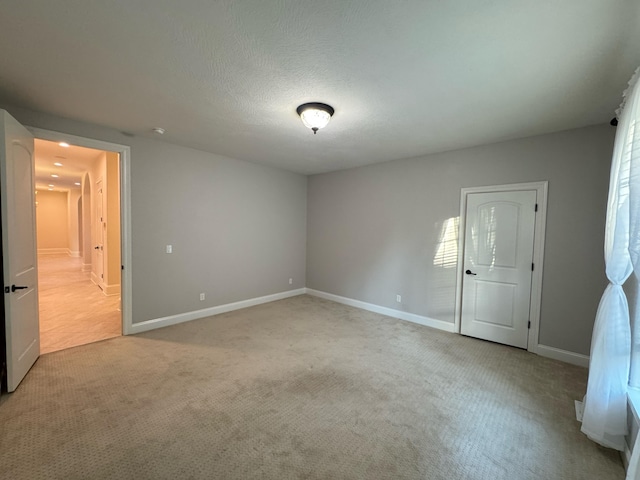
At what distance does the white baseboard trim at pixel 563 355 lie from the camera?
3.02 metres

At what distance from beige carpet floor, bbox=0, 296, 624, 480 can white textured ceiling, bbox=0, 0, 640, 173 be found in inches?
105

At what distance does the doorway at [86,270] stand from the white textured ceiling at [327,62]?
1.51m

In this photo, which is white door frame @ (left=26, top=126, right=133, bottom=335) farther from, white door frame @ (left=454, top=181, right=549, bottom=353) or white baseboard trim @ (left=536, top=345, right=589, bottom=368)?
white baseboard trim @ (left=536, top=345, right=589, bottom=368)

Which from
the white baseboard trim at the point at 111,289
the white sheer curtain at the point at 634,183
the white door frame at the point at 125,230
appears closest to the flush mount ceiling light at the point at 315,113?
the white sheer curtain at the point at 634,183

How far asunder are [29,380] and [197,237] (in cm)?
236

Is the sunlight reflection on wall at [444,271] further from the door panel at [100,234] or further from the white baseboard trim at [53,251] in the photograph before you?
the white baseboard trim at [53,251]

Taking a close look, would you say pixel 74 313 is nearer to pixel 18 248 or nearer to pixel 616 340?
pixel 18 248

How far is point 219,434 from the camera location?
1.94 metres

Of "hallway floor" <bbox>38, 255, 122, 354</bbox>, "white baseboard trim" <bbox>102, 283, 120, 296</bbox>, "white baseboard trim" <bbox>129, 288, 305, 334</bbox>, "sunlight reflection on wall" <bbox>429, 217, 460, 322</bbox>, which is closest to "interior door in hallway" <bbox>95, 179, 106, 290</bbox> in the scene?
"hallway floor" <bbox>38, 255, 122, 354</bbox>

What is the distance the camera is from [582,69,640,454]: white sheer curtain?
1845 millimetres

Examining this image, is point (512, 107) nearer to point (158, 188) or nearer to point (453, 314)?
point (453, 314)

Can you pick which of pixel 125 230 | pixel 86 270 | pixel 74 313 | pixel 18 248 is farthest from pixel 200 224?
pixel 86 270

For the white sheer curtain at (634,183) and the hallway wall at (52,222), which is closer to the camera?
the white sheer curtain at (634,183)

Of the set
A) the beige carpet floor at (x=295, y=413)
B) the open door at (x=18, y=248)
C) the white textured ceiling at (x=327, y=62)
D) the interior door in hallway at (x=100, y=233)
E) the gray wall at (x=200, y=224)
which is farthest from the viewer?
the interior door in hallway at (x=100, y=233)
